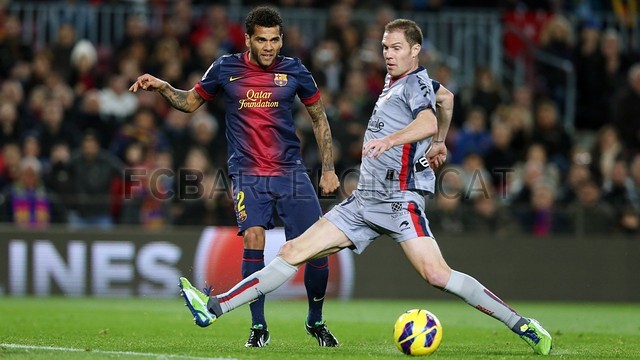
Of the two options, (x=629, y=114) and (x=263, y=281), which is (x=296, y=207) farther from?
(x=629, y=114)

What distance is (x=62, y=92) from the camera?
17500 millimetres

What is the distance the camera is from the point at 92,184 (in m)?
15.9

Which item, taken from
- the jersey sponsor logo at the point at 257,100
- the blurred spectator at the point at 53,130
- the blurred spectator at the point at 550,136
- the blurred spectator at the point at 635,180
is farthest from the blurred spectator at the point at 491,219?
the jersey sponsor logo at the point at 257,100

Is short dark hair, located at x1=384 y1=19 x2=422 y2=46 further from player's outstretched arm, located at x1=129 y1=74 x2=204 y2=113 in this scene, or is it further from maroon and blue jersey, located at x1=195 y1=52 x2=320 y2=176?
player's outstretched arm, located at x1=129 y1=74 x2=204 y2=113

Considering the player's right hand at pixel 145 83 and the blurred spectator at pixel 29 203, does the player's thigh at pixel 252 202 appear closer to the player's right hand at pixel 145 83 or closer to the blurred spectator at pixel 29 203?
the player's right hand at pixel 145 83

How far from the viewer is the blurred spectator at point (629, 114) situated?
18.7 m

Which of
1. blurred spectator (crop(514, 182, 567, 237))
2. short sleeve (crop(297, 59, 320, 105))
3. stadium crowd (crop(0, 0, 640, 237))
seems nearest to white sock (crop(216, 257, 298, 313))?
short sleeve (crop(297, 59, 320, 105))

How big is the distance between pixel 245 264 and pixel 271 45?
1.79 m

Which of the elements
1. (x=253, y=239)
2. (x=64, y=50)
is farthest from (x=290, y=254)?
(x=64, y=50)

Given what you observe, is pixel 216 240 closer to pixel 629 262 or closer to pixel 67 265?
pixel 67 265

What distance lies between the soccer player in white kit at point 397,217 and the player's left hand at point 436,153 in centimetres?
31

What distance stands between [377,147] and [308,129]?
941 cm

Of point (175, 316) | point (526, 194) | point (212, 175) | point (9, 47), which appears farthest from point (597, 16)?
point (175, 316)

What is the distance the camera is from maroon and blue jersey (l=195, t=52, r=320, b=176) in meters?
9.62
